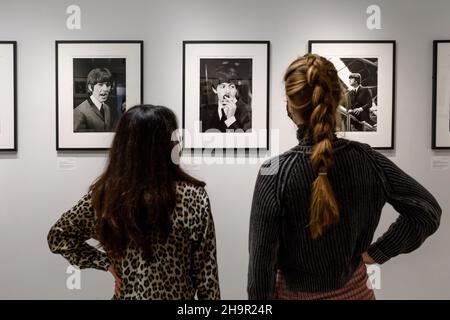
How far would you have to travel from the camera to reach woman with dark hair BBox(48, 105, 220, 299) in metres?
1.24

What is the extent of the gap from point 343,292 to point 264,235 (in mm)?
289

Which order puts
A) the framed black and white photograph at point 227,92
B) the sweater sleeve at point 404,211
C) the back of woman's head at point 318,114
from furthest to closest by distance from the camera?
the framed black and white photograph at point 227,92 → the sweater sleeve at point 404,211 → the back of woman's head at point 318,114

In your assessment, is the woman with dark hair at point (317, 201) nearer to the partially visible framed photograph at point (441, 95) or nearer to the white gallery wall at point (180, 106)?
the white gallery wall at point (180, 106)

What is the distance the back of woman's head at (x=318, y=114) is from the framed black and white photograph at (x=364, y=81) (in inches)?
49.4

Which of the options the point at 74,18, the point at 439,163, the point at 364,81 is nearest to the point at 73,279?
the point at 74,18

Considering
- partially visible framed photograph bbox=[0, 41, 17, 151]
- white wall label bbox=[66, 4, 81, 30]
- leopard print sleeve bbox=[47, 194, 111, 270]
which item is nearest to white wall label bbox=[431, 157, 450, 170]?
leopard print sleeve bbox=[47, 194, 111, 270]

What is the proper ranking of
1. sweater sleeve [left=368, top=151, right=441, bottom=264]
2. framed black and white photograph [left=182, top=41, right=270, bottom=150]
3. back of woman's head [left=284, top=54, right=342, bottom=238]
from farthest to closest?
framed black and white photograph [left=182, top=41, right=270, bottom=150] → sweater sleeve [left=368, top=151, right=441, bottom=264] → back of woman's head [left=284, top=54, right=342, bottom=238]

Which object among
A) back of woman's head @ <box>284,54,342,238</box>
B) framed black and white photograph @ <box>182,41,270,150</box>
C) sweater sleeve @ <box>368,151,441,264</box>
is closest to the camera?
back of woman's head @ <box>284,54,342,238</box>

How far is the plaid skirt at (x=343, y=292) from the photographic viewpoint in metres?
1.19

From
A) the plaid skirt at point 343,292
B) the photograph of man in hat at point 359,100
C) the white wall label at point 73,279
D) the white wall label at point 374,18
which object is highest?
the white wall label at point 374,18

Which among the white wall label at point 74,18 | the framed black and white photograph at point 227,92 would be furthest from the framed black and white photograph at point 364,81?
the white wall label at point 74,18

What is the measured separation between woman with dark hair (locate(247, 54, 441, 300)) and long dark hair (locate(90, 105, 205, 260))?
0.89 feet

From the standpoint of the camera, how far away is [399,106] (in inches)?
94.9

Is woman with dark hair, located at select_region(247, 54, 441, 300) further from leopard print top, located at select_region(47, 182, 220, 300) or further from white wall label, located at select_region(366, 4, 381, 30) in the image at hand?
white wall label, located at select_region(366, 4, 381, 30)
